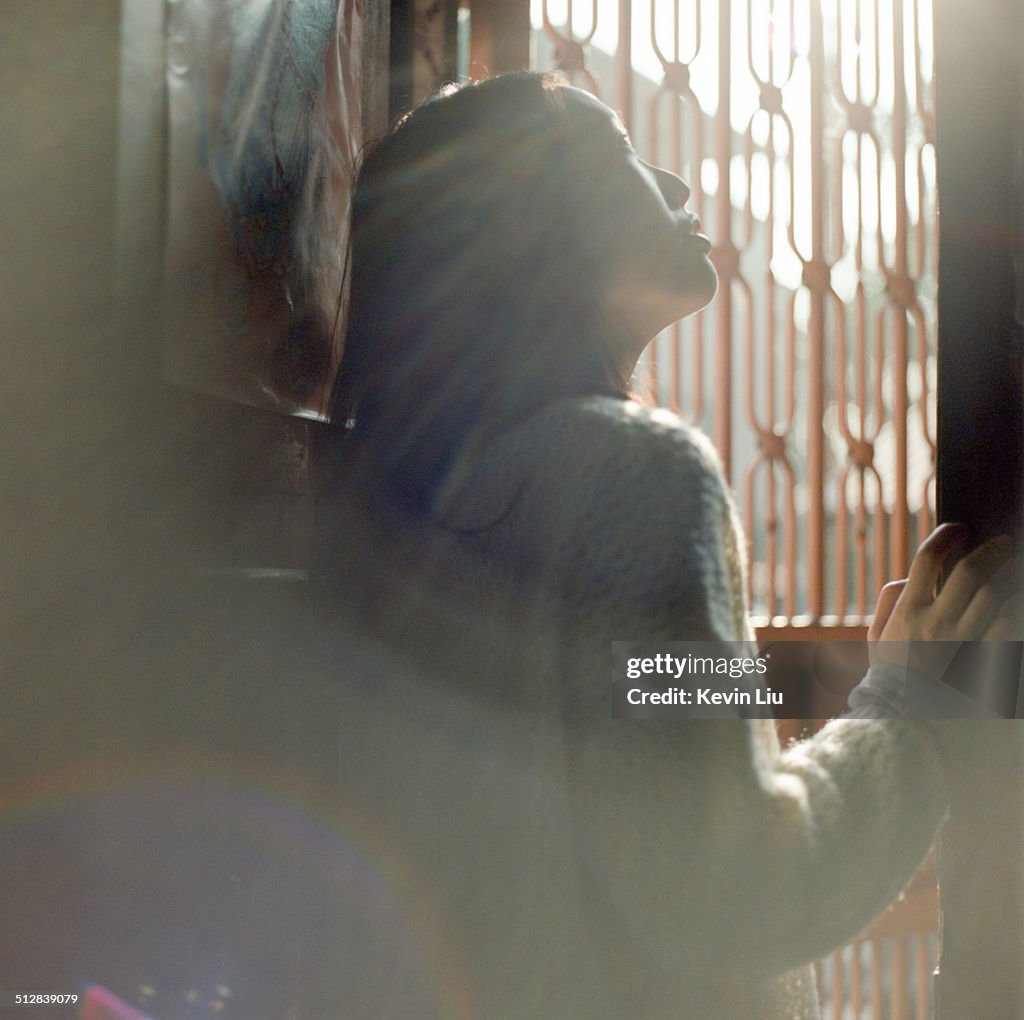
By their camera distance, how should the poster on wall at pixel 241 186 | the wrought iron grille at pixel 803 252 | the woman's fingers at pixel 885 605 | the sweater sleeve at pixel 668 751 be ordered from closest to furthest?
the sweater sleeve at pixel 668 751
the poster on wall at pixel 241 186
the woman's fingers at pixel 885 605
the wrought iron grille at pixel 803 252

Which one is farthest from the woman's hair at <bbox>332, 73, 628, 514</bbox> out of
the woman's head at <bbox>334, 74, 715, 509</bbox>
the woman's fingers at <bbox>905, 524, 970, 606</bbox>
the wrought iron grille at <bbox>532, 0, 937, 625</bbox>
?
the wrought iron grille at <bbox>532, 0, 937, 625</bbox>

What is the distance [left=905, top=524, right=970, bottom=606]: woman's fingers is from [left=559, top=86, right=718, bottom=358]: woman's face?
263 mm

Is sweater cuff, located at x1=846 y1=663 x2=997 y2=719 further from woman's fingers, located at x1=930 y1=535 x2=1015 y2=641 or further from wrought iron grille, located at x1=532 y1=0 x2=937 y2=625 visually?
wrought iron grille, located at x1=532 y1=0 x2=937 y2=625

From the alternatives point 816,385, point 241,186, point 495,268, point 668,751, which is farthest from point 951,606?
point 816,385

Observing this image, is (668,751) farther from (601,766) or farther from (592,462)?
(592,462)

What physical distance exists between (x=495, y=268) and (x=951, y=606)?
0.41 metres

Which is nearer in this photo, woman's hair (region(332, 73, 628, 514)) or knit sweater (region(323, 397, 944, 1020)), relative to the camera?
knit sweater (region(323, 397, 944, 1020))

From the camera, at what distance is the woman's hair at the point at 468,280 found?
61cm

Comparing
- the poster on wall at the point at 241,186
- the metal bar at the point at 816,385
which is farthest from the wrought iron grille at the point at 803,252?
the poster on wall at the point at 241,186

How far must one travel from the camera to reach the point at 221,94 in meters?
0.70

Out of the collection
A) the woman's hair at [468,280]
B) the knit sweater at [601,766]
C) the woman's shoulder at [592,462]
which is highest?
the woman's hair at [468,280]

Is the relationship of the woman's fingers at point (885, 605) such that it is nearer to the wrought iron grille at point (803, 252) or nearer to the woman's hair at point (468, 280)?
the woman's hair at point (468, 280)

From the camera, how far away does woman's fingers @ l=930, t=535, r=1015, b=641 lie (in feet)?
2.21

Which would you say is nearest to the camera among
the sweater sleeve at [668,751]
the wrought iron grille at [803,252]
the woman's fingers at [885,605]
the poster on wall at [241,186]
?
the sweater sleeve at [668,751]
